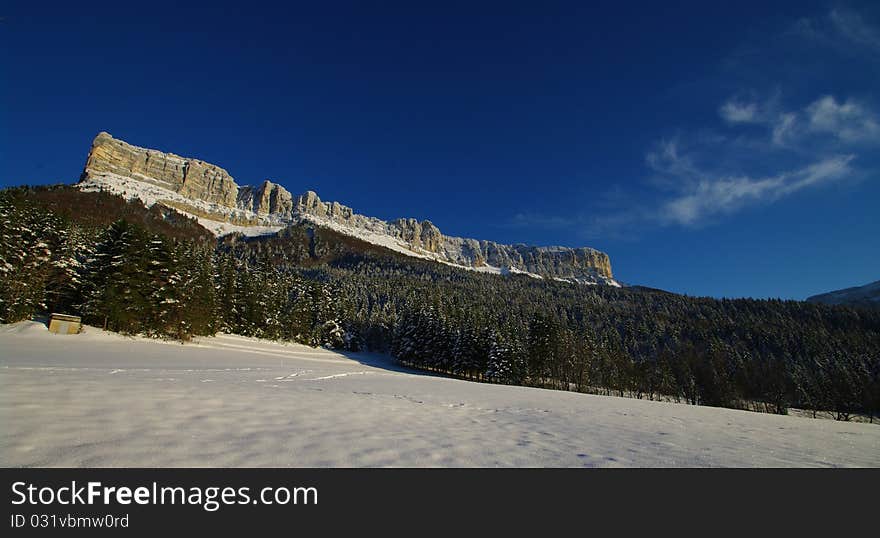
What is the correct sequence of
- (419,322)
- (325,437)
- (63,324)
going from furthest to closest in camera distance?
1. (419,322)
2. (63,324)
3. (325,437)

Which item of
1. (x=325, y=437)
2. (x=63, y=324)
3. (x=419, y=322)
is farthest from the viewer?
(x=419, y=322)

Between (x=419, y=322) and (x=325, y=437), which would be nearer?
(x=325, y=437)

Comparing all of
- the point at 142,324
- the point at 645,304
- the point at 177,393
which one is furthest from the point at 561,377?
the point at 645,304

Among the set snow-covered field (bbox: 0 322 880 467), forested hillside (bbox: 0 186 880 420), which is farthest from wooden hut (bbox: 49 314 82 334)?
snow-covered field (bbox: 0 322 880 467)

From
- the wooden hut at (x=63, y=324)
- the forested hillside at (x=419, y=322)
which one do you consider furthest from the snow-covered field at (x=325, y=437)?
the forested hillside at (x=419, y=322)

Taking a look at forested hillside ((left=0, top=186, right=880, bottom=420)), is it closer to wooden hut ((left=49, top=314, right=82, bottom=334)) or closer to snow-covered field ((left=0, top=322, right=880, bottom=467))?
wooden hut ((left=49, top=314, right=82, bottom=334))

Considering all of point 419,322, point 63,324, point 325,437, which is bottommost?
point 63,324

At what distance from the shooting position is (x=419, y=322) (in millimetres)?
65688

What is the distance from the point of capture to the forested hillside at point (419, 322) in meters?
31.6

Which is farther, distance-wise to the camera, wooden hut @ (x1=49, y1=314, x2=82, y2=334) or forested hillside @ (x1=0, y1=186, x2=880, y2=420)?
forested hillside @ (x1=0, y1=186, x2=880, y2=420)

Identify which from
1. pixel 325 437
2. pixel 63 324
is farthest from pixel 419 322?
pixel 325 437

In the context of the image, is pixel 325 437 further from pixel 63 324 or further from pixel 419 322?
pixel 419 322

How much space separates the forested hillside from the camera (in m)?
31.6

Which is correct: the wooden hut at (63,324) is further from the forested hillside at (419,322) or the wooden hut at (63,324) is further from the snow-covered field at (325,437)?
the snow-covered field at (325,437)
